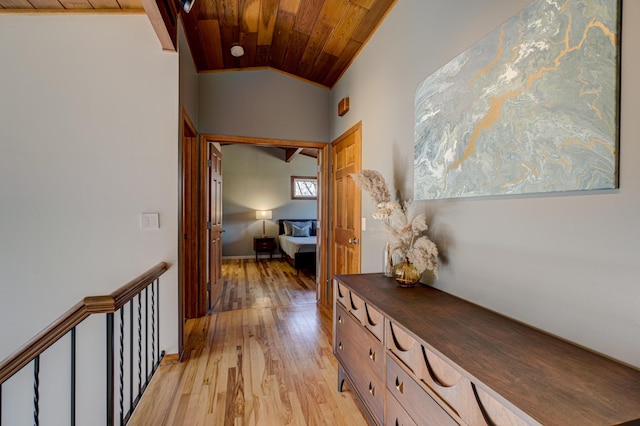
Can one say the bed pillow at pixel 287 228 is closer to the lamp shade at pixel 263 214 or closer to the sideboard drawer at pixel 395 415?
the lamp shade at pixel 263 214

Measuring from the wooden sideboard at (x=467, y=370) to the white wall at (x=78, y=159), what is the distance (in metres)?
1.74

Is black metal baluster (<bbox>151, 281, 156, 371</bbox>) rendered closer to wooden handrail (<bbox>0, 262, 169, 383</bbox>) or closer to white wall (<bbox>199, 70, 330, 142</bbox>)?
wooden handrail (<bbox>0, 262, 169, 383</bbox>)

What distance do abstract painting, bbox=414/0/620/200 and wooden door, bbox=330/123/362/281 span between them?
135cm

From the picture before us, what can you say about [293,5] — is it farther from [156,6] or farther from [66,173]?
[66,173]

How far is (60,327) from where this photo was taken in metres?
1.14

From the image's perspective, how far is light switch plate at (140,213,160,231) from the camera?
2236 millimetres

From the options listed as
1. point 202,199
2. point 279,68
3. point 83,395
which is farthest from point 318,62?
point 83,395

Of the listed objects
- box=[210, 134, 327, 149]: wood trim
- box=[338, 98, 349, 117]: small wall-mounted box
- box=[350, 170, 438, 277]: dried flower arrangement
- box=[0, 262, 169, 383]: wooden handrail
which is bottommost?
box=[0, 262, 169, 383]: wooden handrail

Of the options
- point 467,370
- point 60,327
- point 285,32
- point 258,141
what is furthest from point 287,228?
point 467,370

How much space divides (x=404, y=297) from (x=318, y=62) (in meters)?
2.77

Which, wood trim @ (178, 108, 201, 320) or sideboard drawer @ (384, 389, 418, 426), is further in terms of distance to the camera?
wood trim @ (178, 108, 201, 320)

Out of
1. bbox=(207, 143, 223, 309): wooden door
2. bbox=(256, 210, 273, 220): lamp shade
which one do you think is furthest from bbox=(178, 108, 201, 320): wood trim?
bbox=(256, 210, 273, 220): lamp shade

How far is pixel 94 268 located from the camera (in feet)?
7.15

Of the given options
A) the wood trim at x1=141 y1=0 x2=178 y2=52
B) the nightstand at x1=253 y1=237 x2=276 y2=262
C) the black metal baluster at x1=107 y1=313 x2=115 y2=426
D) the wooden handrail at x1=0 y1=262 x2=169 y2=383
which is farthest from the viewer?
the nightstand at x1=253 y1=237 x2=276 y2=262
